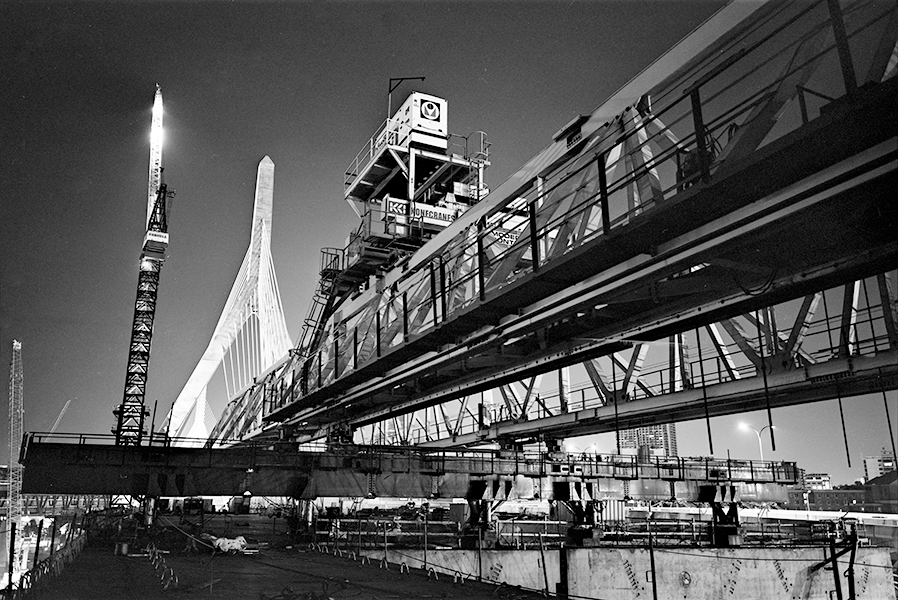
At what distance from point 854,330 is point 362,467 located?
14037 mm

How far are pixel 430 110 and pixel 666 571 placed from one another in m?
22.7

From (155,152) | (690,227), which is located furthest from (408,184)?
(155,152)

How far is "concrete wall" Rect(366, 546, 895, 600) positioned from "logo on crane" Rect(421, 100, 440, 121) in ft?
63.9

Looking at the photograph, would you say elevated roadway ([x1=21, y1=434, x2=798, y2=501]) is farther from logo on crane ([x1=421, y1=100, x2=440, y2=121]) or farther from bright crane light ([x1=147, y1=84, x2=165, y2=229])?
bright crane light ([x1=147, y1=84, x2=165, y2=229])

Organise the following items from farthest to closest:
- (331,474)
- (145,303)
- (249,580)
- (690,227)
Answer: (145,303)
(331,474)
(249,580)
(690,227)

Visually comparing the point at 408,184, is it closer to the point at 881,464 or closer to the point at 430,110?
the point at 430,110

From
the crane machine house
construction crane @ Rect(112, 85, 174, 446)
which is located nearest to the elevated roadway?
the crane machine house

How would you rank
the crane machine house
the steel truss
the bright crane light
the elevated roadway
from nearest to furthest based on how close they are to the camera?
the steel truss, the elevated roadway, the crane machine house, the bright crane light

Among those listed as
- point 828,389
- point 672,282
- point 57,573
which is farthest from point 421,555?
point 672,282

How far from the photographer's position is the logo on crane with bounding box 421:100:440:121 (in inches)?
1231

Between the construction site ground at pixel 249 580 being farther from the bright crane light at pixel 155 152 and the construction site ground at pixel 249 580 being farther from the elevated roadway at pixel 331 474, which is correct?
the bright crane light at pixel 155 152

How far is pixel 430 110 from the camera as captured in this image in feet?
104

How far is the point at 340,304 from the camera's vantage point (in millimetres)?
32969

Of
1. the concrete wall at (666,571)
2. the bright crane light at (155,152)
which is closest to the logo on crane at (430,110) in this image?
the concrete wall at (666,571)
